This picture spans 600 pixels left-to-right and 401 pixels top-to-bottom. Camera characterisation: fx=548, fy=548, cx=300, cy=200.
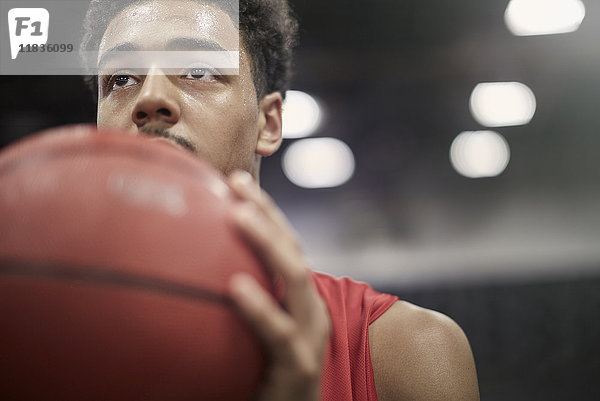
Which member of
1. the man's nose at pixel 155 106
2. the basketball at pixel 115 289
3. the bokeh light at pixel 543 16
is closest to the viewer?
the basketball at pixel 115 289

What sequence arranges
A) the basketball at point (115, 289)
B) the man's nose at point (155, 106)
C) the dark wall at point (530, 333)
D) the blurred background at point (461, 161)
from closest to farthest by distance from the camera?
1. the basketball at point (115, 289)
2. the man's nose at point (155, 106)
3. the blurred background at point (461, 161)
4. the dark wall at point (530, 333)

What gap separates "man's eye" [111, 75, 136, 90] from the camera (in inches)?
35.7

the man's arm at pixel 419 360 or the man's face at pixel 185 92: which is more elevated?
the man's face at pixel 185 92

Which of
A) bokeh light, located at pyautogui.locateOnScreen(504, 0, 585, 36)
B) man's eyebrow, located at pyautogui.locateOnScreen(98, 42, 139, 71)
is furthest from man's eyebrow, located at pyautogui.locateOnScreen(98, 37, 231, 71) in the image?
bokeh light, located at pyautogui.locateOnScreen(504, 0, 585, 36)

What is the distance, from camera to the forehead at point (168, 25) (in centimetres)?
90

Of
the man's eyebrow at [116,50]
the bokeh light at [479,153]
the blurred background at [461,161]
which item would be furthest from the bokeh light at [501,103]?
the man's eyebrow at [116,50]

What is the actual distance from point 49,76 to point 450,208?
355 centimetres

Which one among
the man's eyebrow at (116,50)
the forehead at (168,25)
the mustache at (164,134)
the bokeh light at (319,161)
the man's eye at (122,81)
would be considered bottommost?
the bokeh light at (319,161)

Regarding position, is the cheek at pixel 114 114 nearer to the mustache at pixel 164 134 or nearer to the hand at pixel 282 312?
the mustache at pixel 164 134

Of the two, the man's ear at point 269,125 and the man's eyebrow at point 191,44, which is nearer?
the man's eyebrow at point 191,44

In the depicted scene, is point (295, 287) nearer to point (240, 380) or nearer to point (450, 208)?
point (240, 380)

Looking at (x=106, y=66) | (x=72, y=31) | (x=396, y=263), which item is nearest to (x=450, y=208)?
(x=396, y=263)

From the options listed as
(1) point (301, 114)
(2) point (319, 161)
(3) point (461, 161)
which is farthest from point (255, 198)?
(3) point (461, 161)

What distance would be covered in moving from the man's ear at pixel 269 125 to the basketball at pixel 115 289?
534mm
